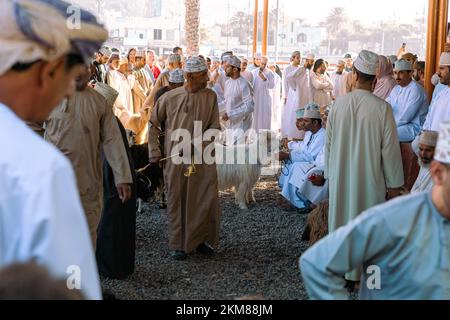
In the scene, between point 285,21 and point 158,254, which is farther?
point 285,21

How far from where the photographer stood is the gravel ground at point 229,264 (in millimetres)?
5469

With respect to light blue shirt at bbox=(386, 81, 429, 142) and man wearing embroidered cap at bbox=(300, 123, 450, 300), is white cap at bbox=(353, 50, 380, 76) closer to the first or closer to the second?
light blue shirt at bbox=(386, 81, 429, 142)

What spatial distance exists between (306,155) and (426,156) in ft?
9.89

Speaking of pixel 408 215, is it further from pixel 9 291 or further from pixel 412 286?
pixel 9 291

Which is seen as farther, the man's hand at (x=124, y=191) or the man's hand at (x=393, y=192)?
the man's hand at (x=393, y=192)

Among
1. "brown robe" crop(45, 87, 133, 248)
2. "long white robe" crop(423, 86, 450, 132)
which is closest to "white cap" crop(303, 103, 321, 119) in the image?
"long white robe" crop(423, 86, 450, 132)

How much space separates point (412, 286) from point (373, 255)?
0.17m

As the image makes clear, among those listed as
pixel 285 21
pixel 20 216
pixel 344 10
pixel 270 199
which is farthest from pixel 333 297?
pixel 344 10

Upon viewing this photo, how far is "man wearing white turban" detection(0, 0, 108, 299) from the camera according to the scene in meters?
1.42

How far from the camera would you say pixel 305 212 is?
8.43m

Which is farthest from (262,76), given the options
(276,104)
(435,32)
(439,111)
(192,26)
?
(439,111)

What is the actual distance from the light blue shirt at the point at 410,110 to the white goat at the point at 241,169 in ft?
5.65

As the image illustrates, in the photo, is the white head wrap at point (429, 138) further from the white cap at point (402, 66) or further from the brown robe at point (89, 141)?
the white cap at point (402, 66)

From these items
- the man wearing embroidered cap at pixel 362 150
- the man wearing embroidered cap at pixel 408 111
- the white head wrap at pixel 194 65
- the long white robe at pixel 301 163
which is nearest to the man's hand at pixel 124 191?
the man wearing embroidered cap at pixel 362 150
